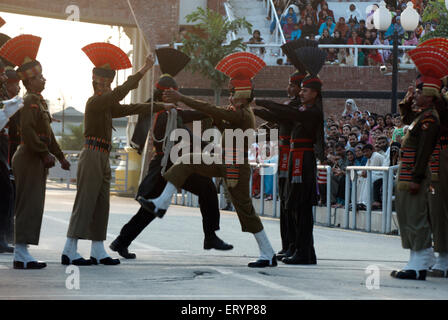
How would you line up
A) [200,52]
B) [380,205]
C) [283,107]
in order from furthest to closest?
[200,52] → [380,205] → [283,107]

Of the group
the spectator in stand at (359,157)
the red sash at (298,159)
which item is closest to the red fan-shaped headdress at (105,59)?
the red sash at (298,159)

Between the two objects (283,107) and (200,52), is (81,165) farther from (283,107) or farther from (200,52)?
(200,52)

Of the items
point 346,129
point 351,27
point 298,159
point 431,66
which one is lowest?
point 298,159

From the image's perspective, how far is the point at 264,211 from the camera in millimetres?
20109

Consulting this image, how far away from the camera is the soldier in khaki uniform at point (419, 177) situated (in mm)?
8570

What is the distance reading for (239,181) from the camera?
9.06 m

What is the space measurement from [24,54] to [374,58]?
75.4 feet

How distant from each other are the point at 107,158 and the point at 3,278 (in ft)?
5.78

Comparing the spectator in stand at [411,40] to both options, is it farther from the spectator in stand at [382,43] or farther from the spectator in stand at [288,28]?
the spectator in stand at [288,28]

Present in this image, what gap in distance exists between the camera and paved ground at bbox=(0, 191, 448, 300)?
7.13 meters

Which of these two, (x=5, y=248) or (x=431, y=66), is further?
(x=5, y=248)

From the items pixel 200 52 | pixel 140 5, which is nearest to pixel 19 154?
pixel 200 52

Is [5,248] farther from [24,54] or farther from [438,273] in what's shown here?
[438,273]

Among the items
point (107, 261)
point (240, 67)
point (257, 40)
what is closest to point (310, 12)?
point (257, 40)
